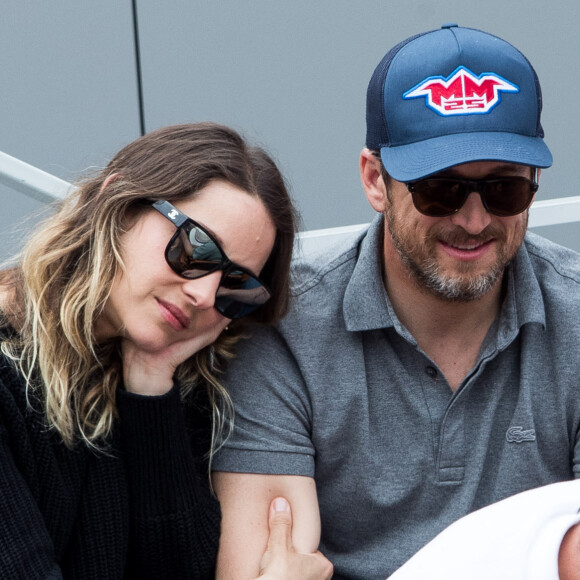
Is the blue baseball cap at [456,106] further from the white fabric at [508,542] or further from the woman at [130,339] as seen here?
the white fabric at [508,542]

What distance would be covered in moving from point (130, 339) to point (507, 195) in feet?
2.96

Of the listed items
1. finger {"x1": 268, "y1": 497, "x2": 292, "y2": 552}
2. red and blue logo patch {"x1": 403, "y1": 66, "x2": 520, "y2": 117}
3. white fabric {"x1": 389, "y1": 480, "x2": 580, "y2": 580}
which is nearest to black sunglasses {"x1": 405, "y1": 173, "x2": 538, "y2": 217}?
red and blue logo patch {"x1": 403, "y1": 66, "x2": 520, "y2": 117}

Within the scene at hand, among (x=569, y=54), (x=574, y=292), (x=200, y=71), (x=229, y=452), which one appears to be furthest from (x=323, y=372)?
(x=569, y=54)

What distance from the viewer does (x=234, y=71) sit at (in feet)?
9.27

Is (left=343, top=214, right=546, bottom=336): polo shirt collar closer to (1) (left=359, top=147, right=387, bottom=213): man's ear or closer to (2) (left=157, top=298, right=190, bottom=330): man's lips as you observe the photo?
(1) (left=359, top=147, right=387, bottom=213): man's ear

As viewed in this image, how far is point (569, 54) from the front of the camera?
3123mm

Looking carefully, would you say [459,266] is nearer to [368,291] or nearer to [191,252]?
[368,291]

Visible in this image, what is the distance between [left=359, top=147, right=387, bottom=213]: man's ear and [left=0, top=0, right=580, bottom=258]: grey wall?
1.17 ft

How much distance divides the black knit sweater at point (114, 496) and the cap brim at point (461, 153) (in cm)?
73

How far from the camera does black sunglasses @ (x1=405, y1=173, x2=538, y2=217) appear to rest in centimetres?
211

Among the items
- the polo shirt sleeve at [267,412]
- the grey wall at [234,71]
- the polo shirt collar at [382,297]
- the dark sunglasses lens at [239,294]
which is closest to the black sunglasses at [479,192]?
the polo shirt collar at [382,297]

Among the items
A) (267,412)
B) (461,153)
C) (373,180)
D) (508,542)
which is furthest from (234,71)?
(508,542)

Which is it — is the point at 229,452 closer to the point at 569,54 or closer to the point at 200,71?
the point at 200,71

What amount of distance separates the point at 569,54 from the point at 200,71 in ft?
4.04
